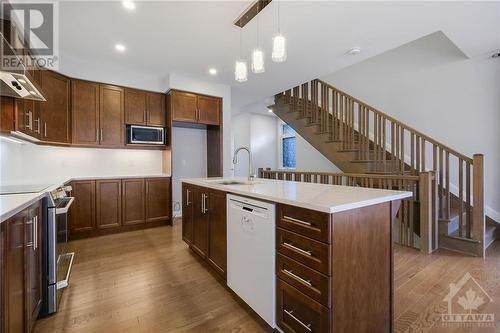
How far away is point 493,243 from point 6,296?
4.98m

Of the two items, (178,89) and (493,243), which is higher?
(178,89)

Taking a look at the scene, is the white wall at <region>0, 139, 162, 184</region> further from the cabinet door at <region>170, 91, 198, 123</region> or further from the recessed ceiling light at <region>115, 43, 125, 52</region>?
the recessed ceiling light at <region>115, 43, 125, 52</region>

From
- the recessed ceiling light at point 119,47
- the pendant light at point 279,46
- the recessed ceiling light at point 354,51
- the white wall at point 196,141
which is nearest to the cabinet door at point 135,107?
the white wall at point 196,141

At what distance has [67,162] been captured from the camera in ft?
12.3

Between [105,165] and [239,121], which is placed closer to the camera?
[105,165]

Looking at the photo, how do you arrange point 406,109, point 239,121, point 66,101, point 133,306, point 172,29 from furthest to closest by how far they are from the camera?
point 239,121
point 406,109
point 66,101
point 172,29
point 133,306

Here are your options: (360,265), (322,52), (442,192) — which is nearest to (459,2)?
(322,52)

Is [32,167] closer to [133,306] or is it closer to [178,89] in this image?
[178,89]

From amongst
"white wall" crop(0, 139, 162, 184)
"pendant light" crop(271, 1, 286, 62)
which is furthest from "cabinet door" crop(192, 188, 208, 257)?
"white wall" crop(0, 139, 162, 184)

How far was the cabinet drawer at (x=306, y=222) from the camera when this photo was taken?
1193 mm

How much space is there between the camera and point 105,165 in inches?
161

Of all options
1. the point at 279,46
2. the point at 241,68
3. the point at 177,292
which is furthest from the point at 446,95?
the point at 177,292

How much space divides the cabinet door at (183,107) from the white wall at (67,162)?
89 centimetres

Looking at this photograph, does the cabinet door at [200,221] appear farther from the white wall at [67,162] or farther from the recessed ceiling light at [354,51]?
the recessed ceiling light at [354,51]
